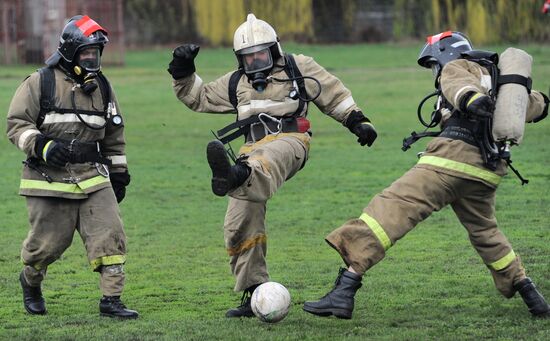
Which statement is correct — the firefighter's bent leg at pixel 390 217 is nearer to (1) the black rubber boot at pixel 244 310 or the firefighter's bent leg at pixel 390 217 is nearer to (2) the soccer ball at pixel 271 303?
(2) the soccer ball at pixel 271 303

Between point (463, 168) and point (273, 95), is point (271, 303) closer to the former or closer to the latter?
point (463, 168)

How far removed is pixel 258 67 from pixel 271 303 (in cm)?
170

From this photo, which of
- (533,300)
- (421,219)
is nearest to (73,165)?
(421,219)

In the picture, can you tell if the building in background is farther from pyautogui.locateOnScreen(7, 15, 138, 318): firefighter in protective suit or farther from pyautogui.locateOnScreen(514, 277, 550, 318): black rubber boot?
pyautogui.locateOnScreen(514, 277, 550, 318): black rubber boot

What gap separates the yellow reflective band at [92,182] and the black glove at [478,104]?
2483mm

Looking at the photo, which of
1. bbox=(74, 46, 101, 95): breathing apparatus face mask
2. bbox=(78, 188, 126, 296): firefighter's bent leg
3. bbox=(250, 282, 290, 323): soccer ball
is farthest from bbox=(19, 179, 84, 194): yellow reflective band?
bbox=(250, 282, 290, 323): soccer ball

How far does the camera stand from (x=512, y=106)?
23.7 feet

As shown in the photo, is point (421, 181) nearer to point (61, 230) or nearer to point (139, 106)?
point (61, 230)

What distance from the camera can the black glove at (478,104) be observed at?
275 inches

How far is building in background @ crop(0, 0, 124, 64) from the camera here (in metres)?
34.3

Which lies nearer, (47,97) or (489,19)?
(47,97)

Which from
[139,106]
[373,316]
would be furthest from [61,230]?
[139,106]

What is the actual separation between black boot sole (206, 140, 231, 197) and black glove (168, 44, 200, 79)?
50.1 inches

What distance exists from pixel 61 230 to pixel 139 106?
16.5m
